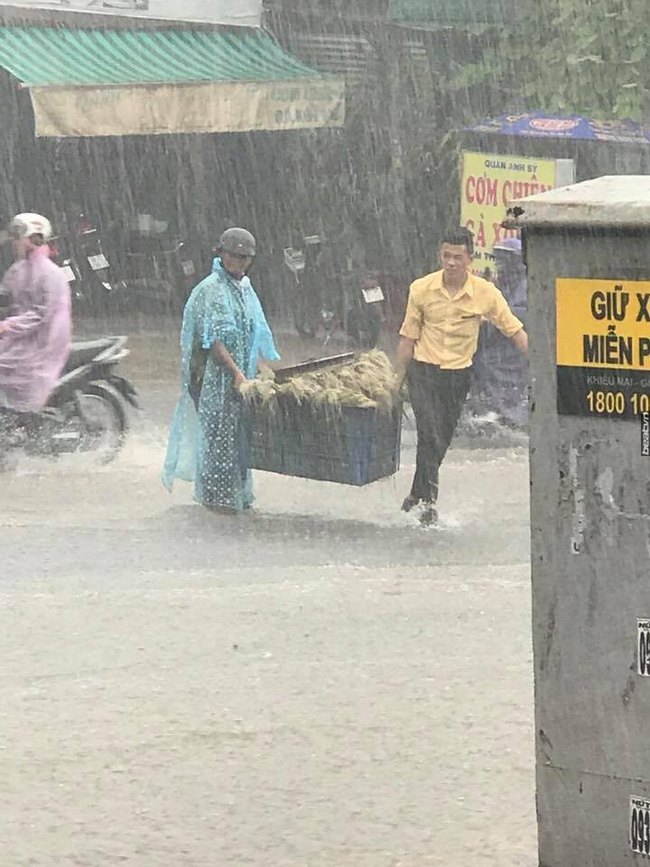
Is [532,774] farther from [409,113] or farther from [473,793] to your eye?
[409,113]

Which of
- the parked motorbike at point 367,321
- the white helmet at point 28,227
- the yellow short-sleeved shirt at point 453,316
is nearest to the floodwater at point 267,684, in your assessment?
the yellow short-sleeved shirt at point 453,316

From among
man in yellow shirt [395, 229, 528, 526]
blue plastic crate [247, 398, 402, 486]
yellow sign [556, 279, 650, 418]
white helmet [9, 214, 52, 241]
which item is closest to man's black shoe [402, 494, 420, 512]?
man in yellow shirt [395, 229, 528, 526]

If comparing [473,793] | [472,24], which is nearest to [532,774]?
[473,793]

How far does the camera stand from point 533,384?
10.8 ft

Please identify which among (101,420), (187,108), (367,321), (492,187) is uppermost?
(187,108)

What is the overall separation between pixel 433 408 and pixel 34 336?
305 centimetres

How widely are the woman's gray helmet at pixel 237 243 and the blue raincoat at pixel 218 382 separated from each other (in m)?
0.11

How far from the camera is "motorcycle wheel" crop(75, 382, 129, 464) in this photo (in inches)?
413

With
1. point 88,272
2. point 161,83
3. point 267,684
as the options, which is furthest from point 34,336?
point 88,272

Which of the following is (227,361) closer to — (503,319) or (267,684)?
(503,319)

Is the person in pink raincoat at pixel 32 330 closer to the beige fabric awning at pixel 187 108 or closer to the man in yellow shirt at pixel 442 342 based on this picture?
the man in yellow shirt at pixel 442 342

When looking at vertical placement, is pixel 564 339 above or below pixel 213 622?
above

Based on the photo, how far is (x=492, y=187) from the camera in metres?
12.9

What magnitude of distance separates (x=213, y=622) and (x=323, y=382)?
2.66 meters
